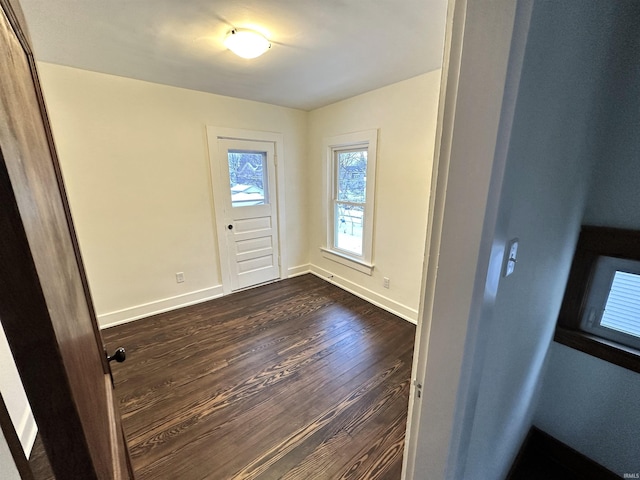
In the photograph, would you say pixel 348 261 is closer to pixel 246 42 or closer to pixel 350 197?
pixel 350 197

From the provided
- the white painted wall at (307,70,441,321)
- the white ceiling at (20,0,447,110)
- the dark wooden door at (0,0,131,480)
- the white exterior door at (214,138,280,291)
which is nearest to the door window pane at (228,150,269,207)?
the white exterior door at (214,138,280,291)

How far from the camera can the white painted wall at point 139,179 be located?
2273mm

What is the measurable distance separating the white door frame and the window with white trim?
0.62 metres

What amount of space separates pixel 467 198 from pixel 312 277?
346 centimetres

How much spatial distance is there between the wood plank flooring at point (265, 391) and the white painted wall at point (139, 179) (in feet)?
1.42

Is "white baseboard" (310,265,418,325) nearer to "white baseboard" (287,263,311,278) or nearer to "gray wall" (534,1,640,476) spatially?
"white baseboard" (287,263,311,278)

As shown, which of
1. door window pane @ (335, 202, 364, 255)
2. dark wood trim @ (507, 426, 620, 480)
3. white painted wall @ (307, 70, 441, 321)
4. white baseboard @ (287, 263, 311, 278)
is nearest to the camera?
dark wood trim @ (507, 426, 620, 480)

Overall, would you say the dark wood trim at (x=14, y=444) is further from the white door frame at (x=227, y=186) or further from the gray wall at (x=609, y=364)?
the white door frame at (x=227, y=186)

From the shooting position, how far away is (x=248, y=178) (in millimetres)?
3316

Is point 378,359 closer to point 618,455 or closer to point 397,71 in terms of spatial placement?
point 618,455

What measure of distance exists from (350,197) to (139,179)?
2.35 meters

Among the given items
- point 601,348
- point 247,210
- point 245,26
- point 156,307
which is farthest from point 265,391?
point 245,26

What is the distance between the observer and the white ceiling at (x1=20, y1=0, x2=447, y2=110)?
4.61 feet

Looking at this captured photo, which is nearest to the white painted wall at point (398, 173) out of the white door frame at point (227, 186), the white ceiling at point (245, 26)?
the white ceiling at point (245, 26)
